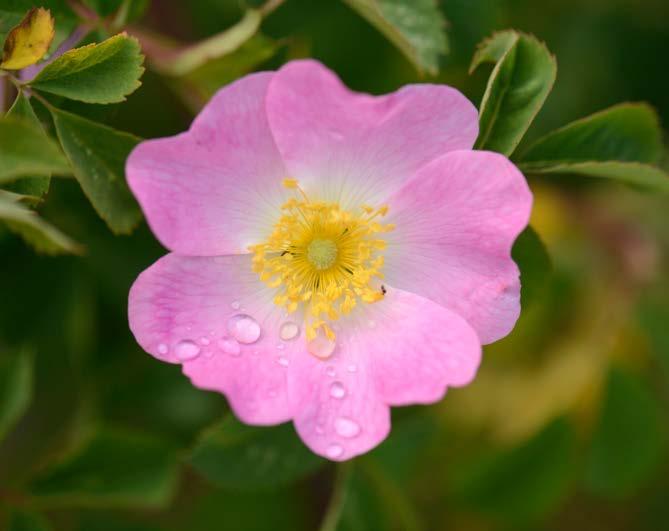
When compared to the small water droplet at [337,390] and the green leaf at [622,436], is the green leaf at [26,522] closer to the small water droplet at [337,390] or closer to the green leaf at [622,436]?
the small water droplet at [337,390]

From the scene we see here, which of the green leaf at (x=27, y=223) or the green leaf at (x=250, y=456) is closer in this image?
the green leaf at (x=27, y=223)

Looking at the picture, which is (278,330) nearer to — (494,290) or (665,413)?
(494,290)

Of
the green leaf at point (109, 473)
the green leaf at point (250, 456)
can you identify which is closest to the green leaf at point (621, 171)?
the green leaf at point (250, 456)

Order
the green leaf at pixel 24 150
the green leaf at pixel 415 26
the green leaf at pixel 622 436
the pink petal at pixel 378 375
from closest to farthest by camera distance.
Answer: the green leaf at pixel 24 150 < the pink petal at pixel 378 375 < the green leaf at pixel 415 26 < the green leaf at pixel 622 436

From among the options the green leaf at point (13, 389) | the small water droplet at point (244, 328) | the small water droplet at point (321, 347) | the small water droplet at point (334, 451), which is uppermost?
the small water droplet at point (244, 328)

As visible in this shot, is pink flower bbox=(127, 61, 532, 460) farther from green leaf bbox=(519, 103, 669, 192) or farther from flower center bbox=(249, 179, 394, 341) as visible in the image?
green leaf bbox=(519, 103, 669, 192)

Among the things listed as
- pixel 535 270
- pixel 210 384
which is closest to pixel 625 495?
pixel 535 270
